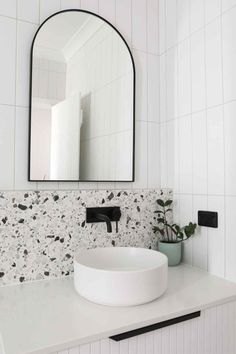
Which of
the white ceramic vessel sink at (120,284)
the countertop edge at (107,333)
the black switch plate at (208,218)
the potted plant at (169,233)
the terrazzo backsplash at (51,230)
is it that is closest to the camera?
the countertop edge at (107,333)

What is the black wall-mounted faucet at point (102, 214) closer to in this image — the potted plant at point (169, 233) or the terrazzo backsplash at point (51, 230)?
the terrazzo backsplash at point (51, 230)

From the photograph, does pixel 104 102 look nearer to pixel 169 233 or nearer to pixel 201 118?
pixel 201 118

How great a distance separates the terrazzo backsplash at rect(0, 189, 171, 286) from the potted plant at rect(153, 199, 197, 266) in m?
0.14

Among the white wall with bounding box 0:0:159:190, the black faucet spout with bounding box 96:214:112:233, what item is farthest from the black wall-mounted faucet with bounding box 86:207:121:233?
the white wall with bounding box 0:0:159:190

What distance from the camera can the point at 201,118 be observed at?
1.35m

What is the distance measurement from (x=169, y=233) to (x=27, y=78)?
103cm

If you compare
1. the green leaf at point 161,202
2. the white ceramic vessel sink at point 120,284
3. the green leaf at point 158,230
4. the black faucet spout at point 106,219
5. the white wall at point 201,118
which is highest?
the white wall at point 201,118

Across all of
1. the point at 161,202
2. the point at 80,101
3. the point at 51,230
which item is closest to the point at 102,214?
the point at 51,230

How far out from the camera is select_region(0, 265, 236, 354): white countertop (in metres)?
0.75

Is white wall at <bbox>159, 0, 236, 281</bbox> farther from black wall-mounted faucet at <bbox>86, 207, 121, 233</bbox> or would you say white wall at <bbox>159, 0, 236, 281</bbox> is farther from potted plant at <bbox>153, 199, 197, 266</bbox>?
black wall-mounted faucet at <bbox>86, 207, 121, 233</bbox>

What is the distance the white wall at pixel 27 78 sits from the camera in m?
1.18

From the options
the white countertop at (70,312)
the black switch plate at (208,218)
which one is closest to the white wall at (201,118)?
the black switch plate at (208,218)

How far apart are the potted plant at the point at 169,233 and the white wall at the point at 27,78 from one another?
148 mm

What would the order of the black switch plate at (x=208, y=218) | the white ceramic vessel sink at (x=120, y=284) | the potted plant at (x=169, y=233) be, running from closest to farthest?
the white ceramic vessel sink at (x=120, y=284) → the black switch plate at (x=208, y=218) → the potted plant at (x=169, y=233)
